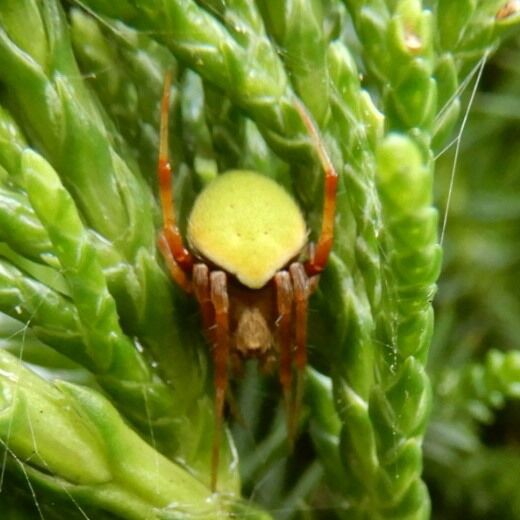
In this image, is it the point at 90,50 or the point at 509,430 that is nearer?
the point at 90,50

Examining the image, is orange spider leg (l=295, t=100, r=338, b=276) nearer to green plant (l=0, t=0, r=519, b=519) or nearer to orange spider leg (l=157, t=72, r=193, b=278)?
green plant (l=0, t=0, r=519, b=519)

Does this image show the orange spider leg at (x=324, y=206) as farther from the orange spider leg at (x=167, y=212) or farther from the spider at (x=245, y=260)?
the orange spider leg at (x=167, y=212)

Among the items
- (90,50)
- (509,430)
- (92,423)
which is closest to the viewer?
(92,423)

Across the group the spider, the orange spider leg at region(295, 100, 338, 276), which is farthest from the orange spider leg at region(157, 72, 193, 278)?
the orange spider leg at region(295, 100, 338, 276)

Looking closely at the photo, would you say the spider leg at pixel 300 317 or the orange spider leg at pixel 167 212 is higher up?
the orange spider leg at pixel 167 212

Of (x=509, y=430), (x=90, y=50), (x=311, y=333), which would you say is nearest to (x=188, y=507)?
(x=311, y=333)

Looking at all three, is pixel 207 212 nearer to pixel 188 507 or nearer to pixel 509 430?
pixel 188 507

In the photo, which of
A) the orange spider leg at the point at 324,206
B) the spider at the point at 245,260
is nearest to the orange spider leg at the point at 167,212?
the spider at the point at 245,260
